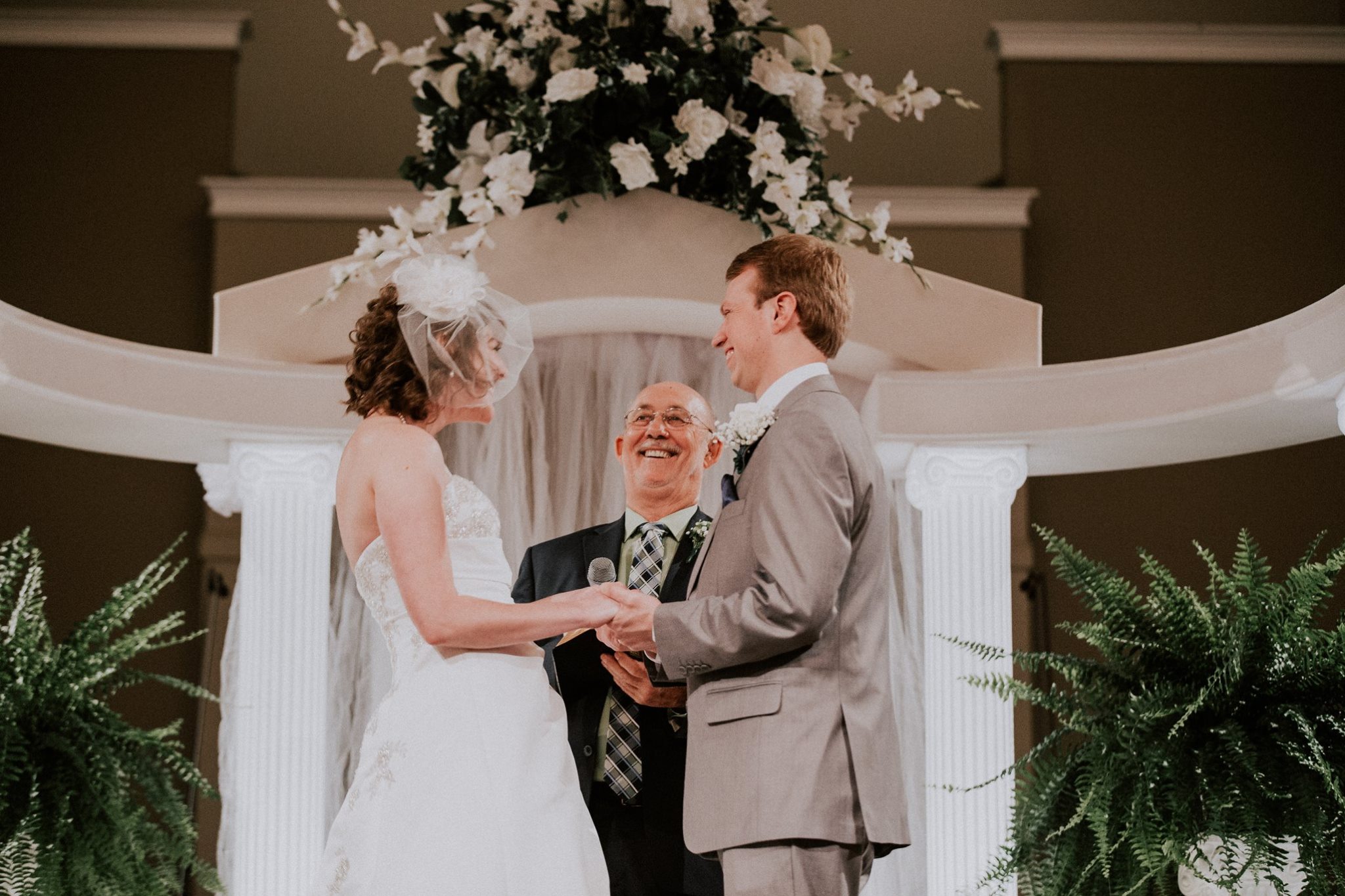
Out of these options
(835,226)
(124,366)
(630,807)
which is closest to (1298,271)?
(835,226)

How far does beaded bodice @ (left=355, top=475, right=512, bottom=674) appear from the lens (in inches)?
114

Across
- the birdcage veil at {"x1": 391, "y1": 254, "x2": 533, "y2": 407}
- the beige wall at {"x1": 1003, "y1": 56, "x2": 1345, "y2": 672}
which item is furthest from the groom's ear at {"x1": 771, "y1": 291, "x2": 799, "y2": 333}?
the beige wall at {"x1": 1003, "y1": 56, "x2": 1345, "y2": 672}

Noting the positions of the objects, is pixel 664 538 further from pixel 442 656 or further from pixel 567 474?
pixel 442 656

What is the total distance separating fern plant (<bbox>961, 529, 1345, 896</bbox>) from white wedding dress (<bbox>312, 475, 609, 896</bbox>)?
0.88 metres

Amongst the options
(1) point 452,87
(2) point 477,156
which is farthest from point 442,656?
(1) point 452,87

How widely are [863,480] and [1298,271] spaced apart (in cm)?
439

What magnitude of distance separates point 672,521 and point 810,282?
894mm

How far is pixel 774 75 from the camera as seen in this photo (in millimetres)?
3881

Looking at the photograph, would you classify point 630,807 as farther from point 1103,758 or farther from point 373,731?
point 1103,758

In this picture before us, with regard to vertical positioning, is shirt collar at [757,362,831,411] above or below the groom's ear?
below

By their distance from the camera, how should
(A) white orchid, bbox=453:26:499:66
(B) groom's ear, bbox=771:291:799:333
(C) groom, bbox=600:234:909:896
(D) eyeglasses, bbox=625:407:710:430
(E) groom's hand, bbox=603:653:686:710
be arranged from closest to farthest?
(C) groom, bbox=600:234:909:896
(B) groom's ear, bbox=771:291:799:333
(E) groom's hand, bbox=603:653:686:710
(D) eyeglasses, bbox=625:407:710:430
(A) white orchid, bbox=453:26:499:66

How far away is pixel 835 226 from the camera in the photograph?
3898 mm

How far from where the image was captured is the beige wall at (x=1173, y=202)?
21.0ft

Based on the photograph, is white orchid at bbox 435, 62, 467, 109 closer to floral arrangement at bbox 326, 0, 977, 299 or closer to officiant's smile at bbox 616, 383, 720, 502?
floral arrangement at bbox 326, 0, 977, 299
